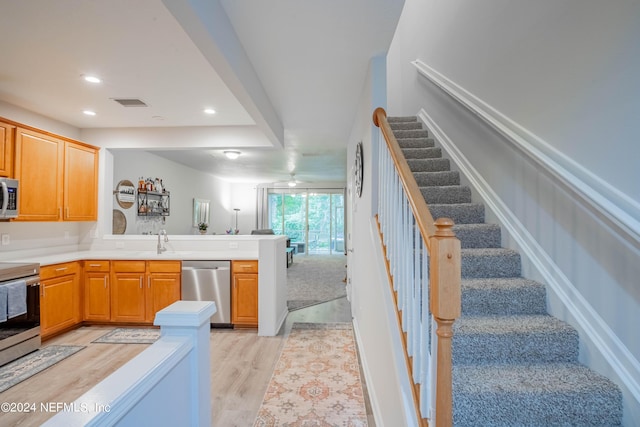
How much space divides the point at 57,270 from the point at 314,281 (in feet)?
13.3

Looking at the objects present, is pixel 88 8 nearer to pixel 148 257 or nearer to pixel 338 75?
pixel 338 75

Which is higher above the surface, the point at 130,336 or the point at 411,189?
the point at 411,189

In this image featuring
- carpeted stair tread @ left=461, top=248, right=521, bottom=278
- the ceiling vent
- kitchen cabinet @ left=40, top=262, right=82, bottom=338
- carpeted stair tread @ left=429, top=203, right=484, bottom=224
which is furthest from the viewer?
kitchen cabinet @ left=40, top=262, right=82, bottom=338

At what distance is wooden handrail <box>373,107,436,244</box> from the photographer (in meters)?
1.09

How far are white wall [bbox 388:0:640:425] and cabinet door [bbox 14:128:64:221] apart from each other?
4362 millimetres

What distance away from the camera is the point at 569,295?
1611mm

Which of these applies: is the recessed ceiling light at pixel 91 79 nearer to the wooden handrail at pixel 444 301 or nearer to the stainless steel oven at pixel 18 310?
the stainless steel oven at pixel 18 310

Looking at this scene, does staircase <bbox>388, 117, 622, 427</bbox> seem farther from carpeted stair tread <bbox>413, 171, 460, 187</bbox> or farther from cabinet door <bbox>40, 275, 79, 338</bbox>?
cabinet door <bbox>40, 275, 79, 338</bbox>

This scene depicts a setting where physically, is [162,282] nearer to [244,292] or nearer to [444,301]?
[244,292]

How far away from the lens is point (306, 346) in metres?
3.08

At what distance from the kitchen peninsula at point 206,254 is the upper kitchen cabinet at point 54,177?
0.46 metres

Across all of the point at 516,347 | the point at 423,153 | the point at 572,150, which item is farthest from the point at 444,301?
the point at 423,153

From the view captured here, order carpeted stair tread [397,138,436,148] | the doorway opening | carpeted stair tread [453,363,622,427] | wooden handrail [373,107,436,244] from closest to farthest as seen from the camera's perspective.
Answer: wooden handrail [373,107,436,244] → carpeted stair tread [453,363,622,427] → carpeted stair tread [397,138,436,148] → the doorway opening

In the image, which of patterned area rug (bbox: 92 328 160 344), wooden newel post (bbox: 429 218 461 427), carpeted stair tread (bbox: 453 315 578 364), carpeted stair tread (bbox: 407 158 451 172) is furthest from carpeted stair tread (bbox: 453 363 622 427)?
patterned area rug (bbox: 92 328 160 344)
